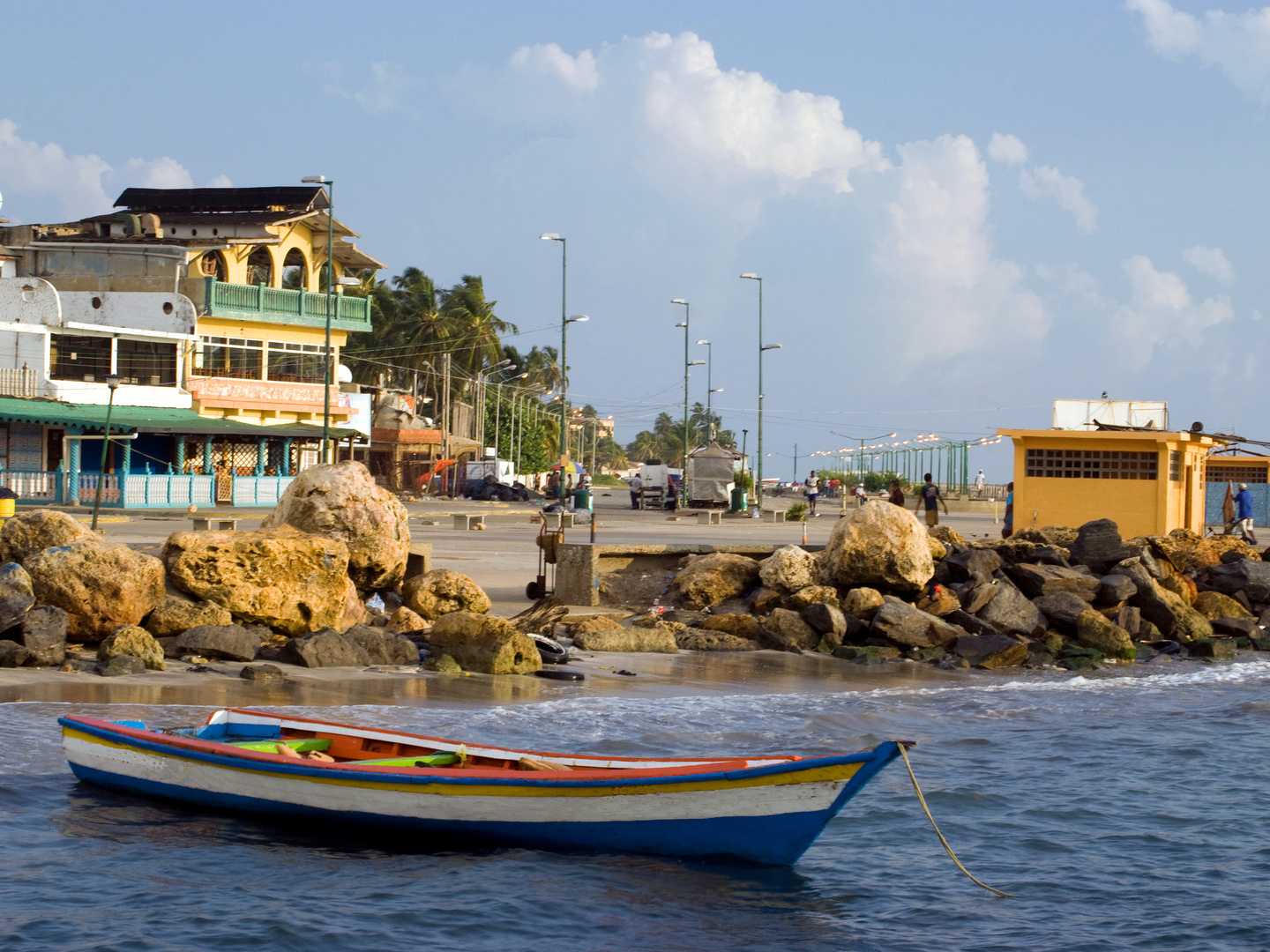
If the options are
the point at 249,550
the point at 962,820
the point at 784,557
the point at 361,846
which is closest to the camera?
the point at 361,846

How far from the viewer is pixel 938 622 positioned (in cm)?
1717

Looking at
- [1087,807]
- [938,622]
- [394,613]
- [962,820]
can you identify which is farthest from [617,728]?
[938,622]

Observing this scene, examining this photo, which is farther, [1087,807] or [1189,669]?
[1189,669]

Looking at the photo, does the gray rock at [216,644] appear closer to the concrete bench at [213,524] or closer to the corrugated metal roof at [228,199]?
the concrete bench at [213,524]

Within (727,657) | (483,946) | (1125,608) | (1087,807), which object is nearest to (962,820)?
(1087,807)

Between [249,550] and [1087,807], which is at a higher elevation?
[249,550]

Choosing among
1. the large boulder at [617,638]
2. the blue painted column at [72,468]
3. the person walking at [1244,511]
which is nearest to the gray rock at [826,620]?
the large boulder at [617,638]

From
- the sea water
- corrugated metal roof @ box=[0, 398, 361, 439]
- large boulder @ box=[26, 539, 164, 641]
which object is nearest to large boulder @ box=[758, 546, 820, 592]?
the sea water

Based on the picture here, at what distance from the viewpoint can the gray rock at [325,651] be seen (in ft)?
44.5

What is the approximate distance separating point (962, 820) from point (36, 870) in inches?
260

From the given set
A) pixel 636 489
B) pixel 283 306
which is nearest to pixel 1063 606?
pixel 283 306

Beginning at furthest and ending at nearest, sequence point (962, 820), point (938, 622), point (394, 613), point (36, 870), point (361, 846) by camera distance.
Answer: point (938, 622), point (394, 613), point (962, 820), point (361, 846), point (36, 870)

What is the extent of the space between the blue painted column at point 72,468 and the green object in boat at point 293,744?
1135 inches

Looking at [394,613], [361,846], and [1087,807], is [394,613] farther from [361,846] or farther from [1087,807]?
[1087,807]
